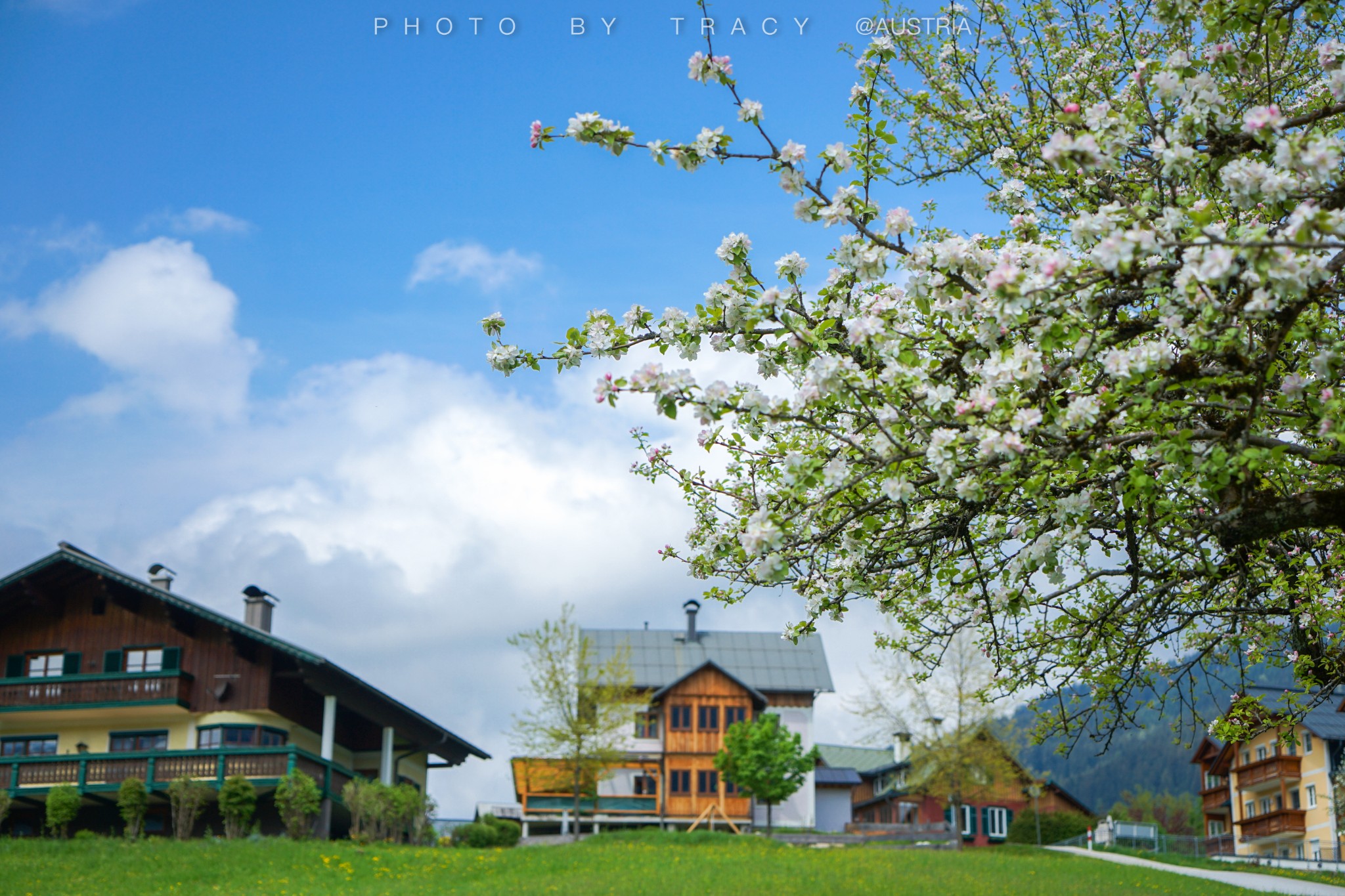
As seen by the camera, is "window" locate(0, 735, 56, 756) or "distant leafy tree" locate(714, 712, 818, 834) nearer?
"window" locate(0, 735, 56, 756)

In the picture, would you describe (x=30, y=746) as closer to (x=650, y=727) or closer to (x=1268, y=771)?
(x=650, y=727)

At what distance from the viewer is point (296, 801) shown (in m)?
28.5

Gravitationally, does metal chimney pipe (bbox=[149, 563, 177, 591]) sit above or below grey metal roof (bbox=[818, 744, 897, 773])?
above

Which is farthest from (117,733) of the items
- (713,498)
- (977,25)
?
(977,25)

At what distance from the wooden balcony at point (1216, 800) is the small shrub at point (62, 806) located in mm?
60804

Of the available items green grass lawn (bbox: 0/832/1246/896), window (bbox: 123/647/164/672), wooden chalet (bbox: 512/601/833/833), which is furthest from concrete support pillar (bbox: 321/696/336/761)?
wooden chalet (bbox: 512/601/833/833)

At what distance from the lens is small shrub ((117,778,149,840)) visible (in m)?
28.8

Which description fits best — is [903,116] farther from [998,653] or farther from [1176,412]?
[1176,412]

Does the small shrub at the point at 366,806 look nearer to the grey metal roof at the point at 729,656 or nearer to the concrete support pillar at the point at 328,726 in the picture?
the concrete support pillar at the point at 328,726

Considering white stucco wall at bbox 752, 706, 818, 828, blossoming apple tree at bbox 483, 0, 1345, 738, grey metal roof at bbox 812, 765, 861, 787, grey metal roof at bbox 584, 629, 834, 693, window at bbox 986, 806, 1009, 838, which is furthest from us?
window at bbox 986, 806, 1009, 838

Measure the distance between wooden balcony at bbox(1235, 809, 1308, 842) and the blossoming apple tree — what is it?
48.6 meters

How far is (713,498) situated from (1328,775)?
50.2 metres

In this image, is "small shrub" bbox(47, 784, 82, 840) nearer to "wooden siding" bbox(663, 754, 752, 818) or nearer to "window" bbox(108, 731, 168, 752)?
"window" bbox(108, 731, 168, 752)

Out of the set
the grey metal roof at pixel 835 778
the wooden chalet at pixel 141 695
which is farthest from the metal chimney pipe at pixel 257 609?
the grey metal roof at pixel 835 778
